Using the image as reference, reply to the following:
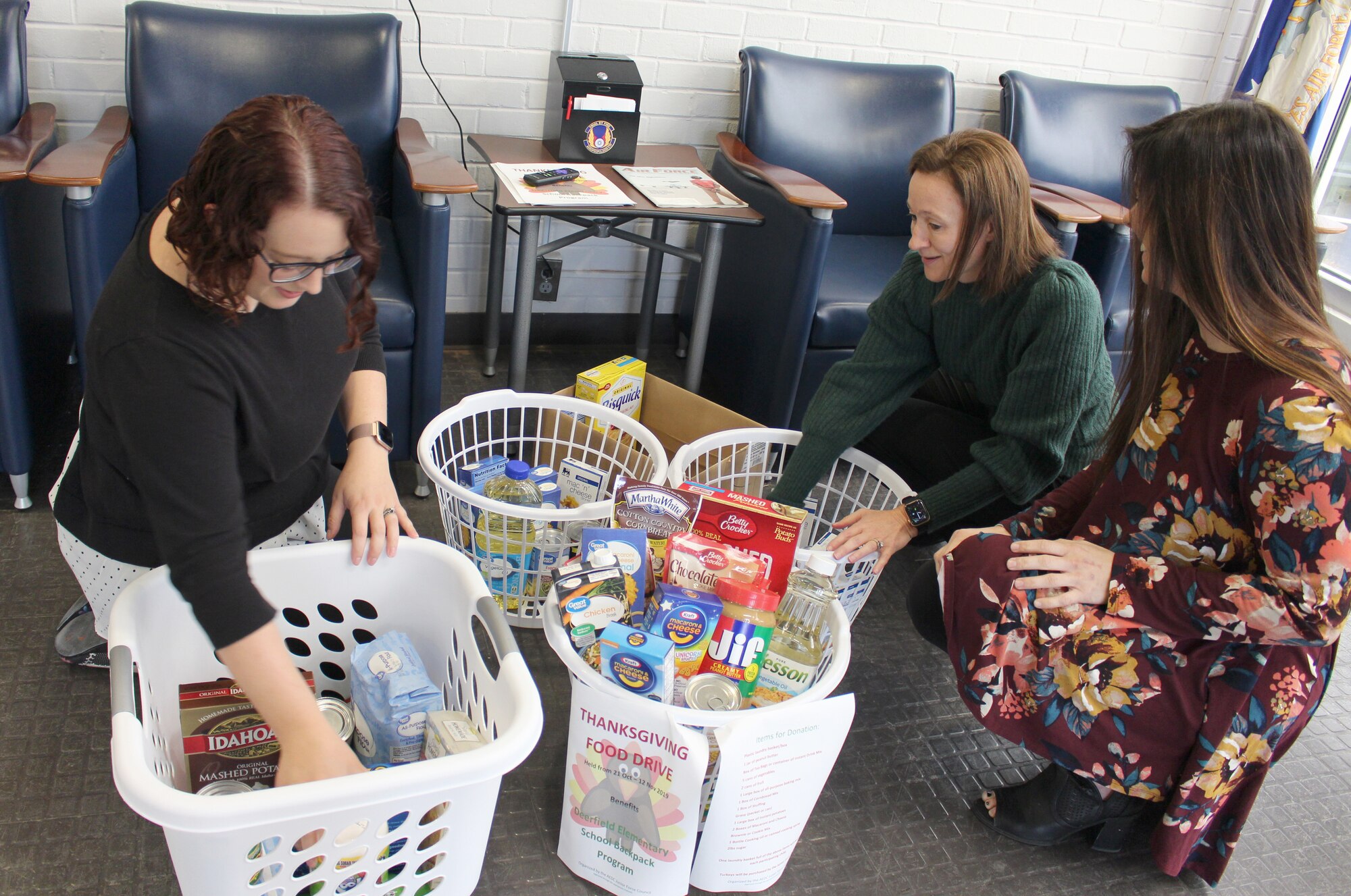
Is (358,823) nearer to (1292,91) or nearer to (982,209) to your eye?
(982,209)

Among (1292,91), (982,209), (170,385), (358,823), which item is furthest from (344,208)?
(1292,91)

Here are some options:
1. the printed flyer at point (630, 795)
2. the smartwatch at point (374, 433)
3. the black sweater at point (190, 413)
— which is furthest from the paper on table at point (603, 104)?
the printed flyer at point (630, 795)

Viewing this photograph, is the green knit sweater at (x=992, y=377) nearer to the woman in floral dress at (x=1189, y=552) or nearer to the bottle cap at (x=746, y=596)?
the woman in floral dress at (x=1189, y=552)

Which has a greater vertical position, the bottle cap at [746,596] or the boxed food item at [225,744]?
the bottle cap at [746,596]

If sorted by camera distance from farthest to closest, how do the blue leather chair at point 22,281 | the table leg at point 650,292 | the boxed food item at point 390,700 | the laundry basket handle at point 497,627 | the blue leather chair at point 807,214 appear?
the table leg at point 650,292
the blue leather chair at point 807,214
the blue leather chair at point 22,281
the boxed food item at point 390,700
the laundry basket handle at point 497,627

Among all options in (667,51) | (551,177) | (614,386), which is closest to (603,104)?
(551,177)

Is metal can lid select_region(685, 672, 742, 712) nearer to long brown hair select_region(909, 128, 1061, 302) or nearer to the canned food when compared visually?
the canned food

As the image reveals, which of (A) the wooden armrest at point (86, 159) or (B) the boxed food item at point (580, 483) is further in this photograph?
(B) the boxed food item at point (580, 483)

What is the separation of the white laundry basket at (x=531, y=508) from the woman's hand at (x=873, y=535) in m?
0.31

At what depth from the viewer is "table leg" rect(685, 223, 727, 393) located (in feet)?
7.33

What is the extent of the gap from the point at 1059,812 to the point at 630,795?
0.68m

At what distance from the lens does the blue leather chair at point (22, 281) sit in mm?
1664

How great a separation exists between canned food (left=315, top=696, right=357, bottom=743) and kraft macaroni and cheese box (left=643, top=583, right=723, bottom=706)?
393 mm

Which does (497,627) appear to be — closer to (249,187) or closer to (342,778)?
(342,778)
